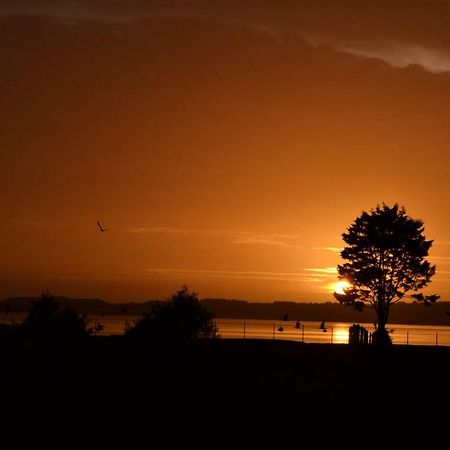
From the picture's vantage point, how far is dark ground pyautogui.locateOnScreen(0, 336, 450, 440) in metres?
29.4

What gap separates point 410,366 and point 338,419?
59.9 ft

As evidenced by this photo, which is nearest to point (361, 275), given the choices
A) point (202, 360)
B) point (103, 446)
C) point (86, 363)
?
point (202, 360)

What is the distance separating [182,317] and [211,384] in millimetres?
38006

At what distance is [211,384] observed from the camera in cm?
3559

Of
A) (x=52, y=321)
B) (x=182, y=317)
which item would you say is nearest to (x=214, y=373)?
(x=52, y=321)

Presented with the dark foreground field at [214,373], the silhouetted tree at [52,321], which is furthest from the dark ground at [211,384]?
the silhouetted tree at [52,321]

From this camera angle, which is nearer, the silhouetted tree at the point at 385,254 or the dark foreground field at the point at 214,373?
the dark foreground field at the point at 214,373

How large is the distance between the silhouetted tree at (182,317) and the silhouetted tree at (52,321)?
394 centimetres

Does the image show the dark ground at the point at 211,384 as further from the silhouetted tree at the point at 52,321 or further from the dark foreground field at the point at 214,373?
the silhouetted tree at the point at 52,321

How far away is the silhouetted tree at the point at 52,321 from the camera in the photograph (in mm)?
55594

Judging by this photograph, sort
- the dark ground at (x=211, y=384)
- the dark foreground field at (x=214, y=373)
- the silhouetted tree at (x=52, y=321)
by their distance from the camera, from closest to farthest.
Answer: the dark ground at (x=211, y=384) < the dark foreground field at (x=214, y=373) < the silhouetted tree at (x=52, y=321)

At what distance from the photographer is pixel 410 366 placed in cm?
4578

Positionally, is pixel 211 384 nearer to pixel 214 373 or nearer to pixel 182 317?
pixel 214 373

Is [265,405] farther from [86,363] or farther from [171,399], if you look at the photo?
[86,363]
